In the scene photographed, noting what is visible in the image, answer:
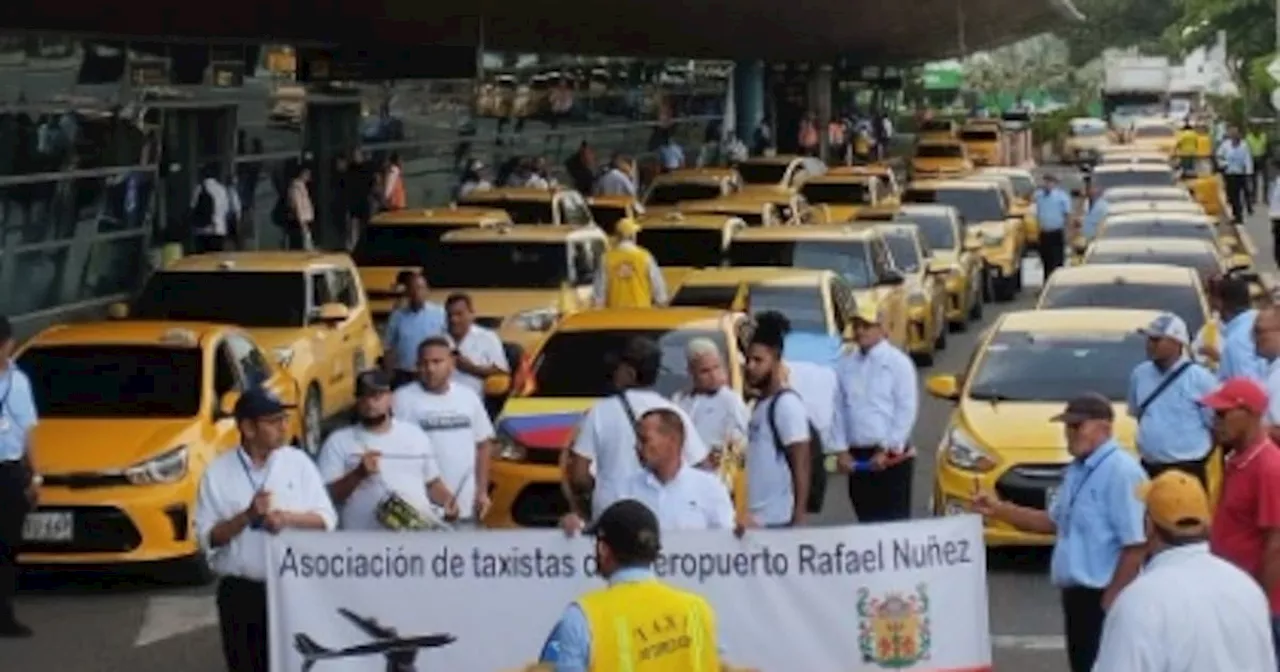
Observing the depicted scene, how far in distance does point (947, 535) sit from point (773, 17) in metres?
43.2

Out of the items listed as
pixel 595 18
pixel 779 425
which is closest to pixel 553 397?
pixel 779 425

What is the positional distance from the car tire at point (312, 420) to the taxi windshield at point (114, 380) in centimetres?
318

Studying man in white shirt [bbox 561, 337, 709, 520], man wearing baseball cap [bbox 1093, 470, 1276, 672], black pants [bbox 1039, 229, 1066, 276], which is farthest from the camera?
black pants [bbox 1039, 229, 1066, 276]

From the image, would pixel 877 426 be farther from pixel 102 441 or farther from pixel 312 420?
pixel 312 420

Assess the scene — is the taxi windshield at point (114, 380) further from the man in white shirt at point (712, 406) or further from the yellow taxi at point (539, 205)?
the yellow taxi at point (539, 205)

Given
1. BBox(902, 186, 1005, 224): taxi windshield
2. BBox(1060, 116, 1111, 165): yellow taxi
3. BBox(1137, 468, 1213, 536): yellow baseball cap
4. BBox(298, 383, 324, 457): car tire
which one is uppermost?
BBox(1137, 468, 1213, 536): yellow baseball cap

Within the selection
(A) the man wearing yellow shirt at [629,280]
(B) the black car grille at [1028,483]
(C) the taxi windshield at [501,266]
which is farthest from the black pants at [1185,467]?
(C) the taxi windshield at [501,266]

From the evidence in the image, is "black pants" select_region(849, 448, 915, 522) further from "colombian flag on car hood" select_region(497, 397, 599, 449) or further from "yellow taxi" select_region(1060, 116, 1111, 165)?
"yellow taxi" select_region(1060, 116, 1111, 165)

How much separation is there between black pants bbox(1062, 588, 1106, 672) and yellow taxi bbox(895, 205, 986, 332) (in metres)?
20.0

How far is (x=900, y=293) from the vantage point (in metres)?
26.7

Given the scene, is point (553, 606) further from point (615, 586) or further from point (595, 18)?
point (595, 18)

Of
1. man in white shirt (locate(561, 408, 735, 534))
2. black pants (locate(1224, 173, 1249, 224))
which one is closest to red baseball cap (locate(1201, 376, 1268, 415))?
man in white shirt (locate(561, 408, 735, 534))

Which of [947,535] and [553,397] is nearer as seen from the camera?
[947,535]

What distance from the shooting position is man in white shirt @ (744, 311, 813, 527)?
40.3 ft
